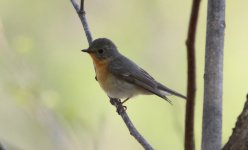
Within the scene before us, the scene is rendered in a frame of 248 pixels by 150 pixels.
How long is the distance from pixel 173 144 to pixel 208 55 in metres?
3.32

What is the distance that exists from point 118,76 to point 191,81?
3.52 metres

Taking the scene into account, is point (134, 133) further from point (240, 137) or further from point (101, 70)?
point (101, 70)

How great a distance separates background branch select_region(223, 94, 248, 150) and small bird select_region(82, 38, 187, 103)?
9.01ft

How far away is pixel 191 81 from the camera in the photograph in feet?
4.95

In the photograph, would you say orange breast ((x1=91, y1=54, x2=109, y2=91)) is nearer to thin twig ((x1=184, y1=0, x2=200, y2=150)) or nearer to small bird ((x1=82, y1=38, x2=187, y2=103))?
small bird ((x1=82, y1=38, x2=187, y2=103))

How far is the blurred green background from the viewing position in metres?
5.58

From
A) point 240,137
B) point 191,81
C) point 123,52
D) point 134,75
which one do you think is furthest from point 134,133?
point 123,52

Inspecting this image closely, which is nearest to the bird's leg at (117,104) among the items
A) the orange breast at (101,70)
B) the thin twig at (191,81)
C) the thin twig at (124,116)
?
the thin twig at (124,116)

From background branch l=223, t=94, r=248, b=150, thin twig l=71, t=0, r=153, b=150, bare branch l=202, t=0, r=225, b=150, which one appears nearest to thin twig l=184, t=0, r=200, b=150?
background branch l=223, t=94, r=248, b=150

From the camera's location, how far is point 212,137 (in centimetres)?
207

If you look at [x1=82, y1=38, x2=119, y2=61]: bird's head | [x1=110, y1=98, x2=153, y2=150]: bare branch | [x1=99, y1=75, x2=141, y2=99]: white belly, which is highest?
[x1=82, y1=38, x2=119, y2=61]: bird's head

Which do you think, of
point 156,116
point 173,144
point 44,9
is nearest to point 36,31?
point 44,9

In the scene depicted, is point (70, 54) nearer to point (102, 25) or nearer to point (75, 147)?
point (102, 25)

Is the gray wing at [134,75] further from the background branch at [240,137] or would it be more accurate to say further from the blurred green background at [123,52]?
the background branch at [240,137]
